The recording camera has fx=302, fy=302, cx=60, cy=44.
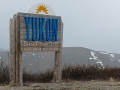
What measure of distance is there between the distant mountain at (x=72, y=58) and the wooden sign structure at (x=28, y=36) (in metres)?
6.85

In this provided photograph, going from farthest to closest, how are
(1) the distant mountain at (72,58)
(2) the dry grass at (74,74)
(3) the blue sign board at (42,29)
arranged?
(1) the distant mountain at (72,58)
(2) the dry grass at (74,74)
(3) the blue sign board at (42,29)

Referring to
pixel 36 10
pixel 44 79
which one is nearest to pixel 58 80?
pixel 44 79

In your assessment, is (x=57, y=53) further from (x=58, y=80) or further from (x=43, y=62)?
(x=43, y=62)

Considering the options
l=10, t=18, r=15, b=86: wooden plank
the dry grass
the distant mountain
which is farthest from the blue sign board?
the distant mountain

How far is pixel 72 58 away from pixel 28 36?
13.4 metres

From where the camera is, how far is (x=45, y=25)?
34.4 feet

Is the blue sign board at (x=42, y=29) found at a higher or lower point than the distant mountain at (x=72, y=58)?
higher

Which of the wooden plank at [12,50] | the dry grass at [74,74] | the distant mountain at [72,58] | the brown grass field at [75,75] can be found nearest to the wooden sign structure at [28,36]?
the wooden plank at [12,50]

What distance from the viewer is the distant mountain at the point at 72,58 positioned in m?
18.9

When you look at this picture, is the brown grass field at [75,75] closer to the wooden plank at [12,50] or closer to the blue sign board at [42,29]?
the wooden plank at [12,50]

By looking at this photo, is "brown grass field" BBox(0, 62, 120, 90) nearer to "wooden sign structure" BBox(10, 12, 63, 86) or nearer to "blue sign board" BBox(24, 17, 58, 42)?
"wooden sign structure" BBox(10, 12, 63, 86)

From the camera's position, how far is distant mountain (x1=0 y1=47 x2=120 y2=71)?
18875 millimetres

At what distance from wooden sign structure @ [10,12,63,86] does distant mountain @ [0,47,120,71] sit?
6.85 m

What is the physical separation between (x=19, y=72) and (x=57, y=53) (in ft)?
6.32
